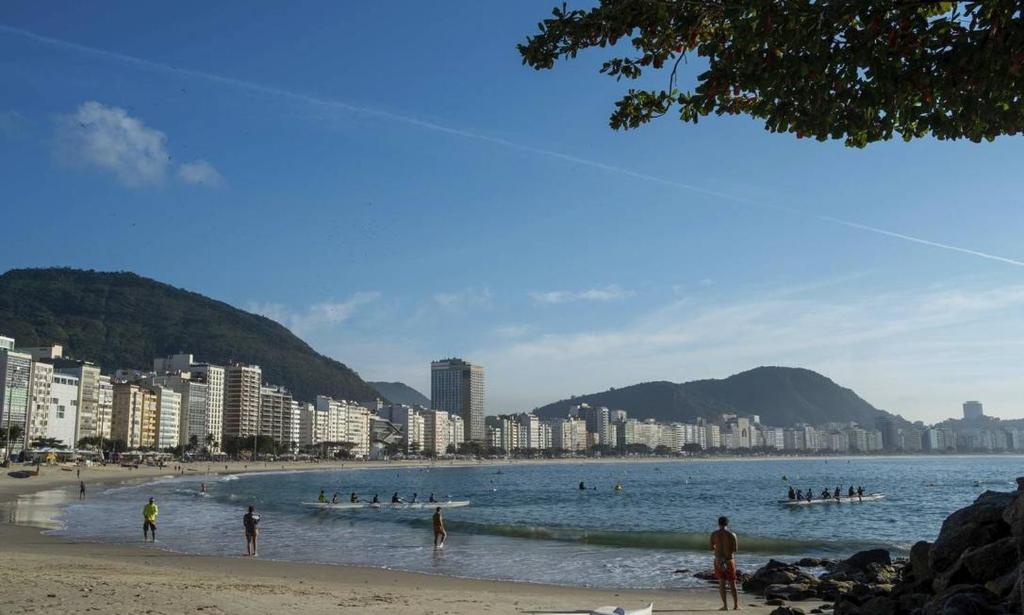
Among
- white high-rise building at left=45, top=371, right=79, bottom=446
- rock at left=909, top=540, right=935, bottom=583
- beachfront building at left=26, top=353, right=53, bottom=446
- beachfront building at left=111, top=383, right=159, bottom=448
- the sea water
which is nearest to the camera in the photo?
rock at left=909, top=540, right=935, bottom=583

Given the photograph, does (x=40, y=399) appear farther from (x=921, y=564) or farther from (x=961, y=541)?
(x=961, y=541)

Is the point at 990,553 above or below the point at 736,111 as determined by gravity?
below

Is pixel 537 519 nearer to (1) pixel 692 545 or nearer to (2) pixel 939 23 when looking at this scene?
(1) pixel 692 545

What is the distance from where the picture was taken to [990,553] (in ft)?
34.4

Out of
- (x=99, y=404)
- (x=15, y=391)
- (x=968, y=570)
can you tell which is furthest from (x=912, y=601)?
(x=99, y=404)

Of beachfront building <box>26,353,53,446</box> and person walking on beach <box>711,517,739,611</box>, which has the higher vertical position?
beachfront building <box>26,353,53,446</box>

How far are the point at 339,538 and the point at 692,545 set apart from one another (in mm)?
13403

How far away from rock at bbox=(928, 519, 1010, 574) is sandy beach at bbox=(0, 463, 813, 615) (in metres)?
3.47

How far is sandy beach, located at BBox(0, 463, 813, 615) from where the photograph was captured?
12.2m

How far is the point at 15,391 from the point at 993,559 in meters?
140

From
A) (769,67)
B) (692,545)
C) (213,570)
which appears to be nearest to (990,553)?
(769,67)

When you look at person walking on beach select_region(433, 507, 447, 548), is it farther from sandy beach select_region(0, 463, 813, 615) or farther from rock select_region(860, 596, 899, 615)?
rock select_region(860, 596, 899, 615)

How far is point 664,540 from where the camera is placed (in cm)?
3120

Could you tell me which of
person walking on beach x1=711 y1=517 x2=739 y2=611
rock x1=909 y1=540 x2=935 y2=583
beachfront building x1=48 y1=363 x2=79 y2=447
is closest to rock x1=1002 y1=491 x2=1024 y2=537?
rock x1=909 y1=540 x2=935 y2=583
